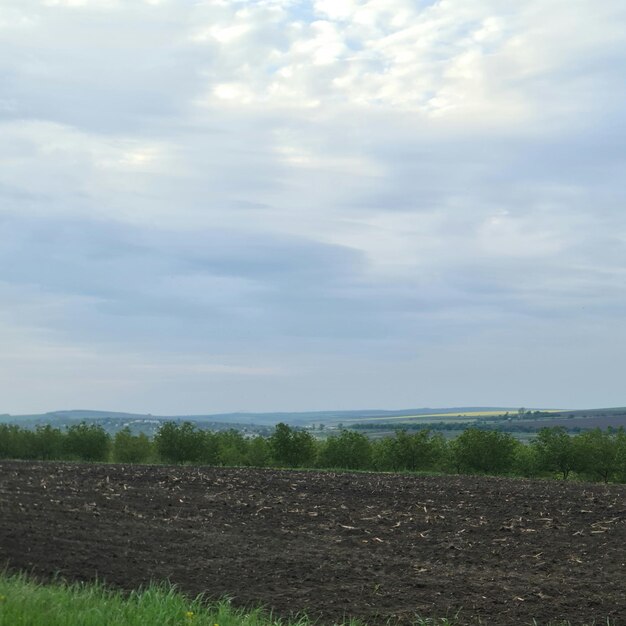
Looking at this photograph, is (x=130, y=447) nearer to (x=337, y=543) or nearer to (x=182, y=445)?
(x=182, y=445)

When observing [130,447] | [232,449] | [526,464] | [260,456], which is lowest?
[526,464]

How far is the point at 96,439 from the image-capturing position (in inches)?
1215

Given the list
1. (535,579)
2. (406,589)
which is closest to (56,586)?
(406,589)

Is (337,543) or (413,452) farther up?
(413,452)

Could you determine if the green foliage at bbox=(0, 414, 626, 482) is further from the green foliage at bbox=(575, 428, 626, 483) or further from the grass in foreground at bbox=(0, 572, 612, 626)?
the grass in foreground at bbox=(0, 572, 612, 626)

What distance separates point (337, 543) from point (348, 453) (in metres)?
17.0

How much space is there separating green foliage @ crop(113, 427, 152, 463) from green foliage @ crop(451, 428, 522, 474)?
1164 cm

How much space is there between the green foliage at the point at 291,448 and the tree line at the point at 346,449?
0.04 meters

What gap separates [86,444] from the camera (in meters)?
30.8

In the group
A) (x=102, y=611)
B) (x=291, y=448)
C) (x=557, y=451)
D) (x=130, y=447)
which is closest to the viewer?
(x=102, y=611)

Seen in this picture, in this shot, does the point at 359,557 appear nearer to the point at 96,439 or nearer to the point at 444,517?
the point at 444,517

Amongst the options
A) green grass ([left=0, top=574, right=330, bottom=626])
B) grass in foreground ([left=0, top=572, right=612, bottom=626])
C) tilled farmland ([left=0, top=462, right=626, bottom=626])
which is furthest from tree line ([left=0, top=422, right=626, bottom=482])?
green grass ([left=0, top=574, right=330, bottom=626])

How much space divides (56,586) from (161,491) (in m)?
8.69

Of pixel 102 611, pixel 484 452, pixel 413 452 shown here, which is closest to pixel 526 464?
pixel 484 452
